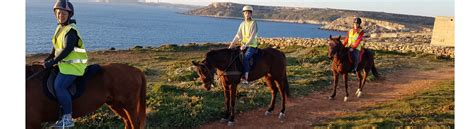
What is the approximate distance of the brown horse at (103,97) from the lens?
19.3ft

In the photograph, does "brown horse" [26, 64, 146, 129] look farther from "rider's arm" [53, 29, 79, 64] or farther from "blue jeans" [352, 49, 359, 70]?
"blue jeans" [352, 49, 359, 70]

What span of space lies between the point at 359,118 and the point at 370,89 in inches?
189

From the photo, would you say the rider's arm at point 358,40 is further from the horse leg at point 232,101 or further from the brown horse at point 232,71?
the horse leg at point 232,101

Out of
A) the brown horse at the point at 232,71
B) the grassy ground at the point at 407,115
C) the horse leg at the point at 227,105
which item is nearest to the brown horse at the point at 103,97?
the brown horse at the point at 232,71

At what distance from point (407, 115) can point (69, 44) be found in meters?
8.29

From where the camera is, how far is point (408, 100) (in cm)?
1271

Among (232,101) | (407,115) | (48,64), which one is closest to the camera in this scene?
(48,64)

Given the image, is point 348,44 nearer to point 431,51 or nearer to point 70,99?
point 70,99

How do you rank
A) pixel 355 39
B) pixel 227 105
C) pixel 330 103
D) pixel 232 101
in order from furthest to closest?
1. pixel 355 39
2. pixel 330 103
3. pixel 227 105
4. pixel 232 101

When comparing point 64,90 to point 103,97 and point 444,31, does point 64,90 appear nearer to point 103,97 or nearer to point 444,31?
point 103,97

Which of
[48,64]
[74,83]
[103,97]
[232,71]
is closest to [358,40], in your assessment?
[232,71]

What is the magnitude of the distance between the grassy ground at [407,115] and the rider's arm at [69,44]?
231 inches

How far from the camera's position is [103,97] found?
21.7 ft

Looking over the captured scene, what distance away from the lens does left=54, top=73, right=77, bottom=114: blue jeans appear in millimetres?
5949
